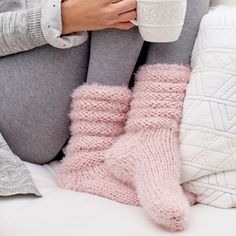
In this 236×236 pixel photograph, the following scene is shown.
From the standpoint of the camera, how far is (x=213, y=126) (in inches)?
32.8

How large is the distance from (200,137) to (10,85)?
1.16 feet

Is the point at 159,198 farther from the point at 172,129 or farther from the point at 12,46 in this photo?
the point at 12,46

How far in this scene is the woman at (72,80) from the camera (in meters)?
0.86

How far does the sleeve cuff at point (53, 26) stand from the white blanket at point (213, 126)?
224 mm

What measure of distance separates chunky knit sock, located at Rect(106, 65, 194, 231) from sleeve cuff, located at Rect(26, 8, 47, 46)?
182mm

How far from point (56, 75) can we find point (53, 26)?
90mm

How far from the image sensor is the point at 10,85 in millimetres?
949

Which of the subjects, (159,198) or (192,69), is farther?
(192,69)

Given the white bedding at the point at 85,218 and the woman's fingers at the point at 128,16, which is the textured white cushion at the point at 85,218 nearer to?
the white bedding at the point at 85,218

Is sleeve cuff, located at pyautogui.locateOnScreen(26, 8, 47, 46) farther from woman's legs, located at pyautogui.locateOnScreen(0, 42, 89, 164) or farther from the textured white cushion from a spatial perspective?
the textured white cushion

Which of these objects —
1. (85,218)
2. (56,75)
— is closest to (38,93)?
(56,75)

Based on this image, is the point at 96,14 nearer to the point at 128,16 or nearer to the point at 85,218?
the point at 128,16

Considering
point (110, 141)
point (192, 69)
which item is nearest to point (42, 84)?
point (110, 141)

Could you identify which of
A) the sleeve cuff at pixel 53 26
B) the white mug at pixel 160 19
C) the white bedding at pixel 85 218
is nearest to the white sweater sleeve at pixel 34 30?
the sleeve cuff at pixel 53 26
